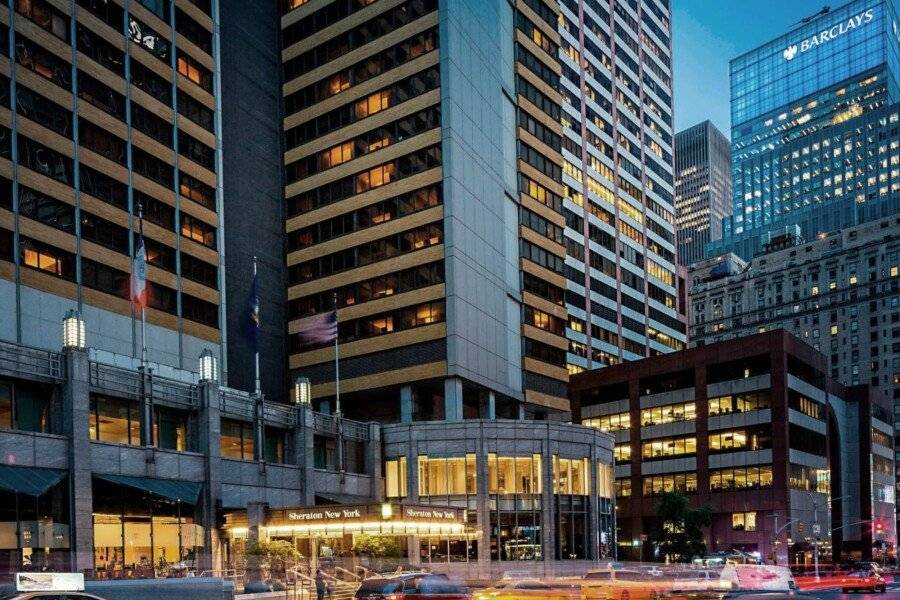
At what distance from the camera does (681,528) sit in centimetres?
10044

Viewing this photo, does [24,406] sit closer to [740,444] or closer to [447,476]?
[447,476]

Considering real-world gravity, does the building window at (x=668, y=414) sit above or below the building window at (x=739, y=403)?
below

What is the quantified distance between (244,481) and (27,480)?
52.1ft

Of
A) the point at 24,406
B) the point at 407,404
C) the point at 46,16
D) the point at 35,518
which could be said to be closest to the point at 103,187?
the point at 46,16

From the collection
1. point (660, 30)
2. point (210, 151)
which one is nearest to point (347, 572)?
point (210, 151)

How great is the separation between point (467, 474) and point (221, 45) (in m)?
42.0

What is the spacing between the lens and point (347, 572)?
49062 millimetres

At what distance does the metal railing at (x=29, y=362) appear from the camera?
4616 centimetres

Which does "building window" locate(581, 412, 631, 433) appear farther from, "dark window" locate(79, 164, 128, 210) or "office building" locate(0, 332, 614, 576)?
"dark window" locate(79, 164, 128, 210)

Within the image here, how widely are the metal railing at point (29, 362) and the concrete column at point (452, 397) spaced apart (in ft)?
111

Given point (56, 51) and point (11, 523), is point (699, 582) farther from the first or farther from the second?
point (56, 51)

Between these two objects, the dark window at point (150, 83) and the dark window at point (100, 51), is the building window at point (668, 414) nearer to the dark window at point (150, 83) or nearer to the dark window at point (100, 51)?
the dark window at point (150, 83)

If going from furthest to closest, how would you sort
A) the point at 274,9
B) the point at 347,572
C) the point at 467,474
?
the point at 274,9, the point at 467,474, the point at 347,572

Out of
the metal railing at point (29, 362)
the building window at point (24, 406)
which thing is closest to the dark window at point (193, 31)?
the metal railing at point (29, 362)
